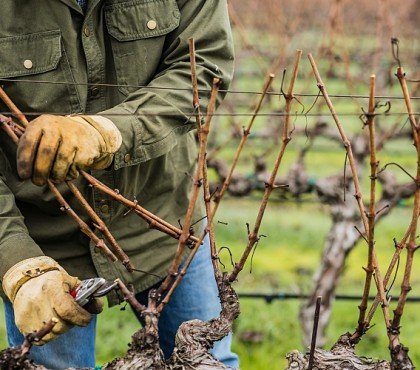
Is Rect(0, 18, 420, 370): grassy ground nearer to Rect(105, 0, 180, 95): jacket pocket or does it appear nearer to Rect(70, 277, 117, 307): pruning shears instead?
Rect(105, 0, 180, 95): jacket pocket

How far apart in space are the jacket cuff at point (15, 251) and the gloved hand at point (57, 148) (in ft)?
0.99

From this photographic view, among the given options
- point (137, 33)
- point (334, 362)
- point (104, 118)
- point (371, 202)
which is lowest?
point (334, 362)

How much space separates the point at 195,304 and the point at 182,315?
0.05 metres

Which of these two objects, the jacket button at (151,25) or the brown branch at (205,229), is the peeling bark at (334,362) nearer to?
the brown branch at (205,229)

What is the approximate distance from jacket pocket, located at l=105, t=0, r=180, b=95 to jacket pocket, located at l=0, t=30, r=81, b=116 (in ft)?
0.51

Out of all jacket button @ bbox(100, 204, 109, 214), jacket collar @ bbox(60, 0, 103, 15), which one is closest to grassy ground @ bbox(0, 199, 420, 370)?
jacket button @ bbox(100, 204, 109, 214)

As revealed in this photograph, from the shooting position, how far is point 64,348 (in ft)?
8.31

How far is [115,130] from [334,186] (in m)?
2.55

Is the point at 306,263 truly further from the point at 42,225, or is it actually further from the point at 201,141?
the point at 201,141

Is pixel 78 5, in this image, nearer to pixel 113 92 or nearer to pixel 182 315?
pixel 113 92

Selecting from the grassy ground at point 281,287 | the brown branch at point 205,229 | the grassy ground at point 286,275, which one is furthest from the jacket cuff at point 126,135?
the grassy ground at point 281,287

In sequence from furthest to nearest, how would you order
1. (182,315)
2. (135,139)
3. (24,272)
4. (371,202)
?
(182,315) → (135,139) → (24,272) → (371,202)

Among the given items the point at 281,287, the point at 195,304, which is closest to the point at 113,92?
the point at 195,304

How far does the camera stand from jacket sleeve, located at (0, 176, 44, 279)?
2.31 meters
